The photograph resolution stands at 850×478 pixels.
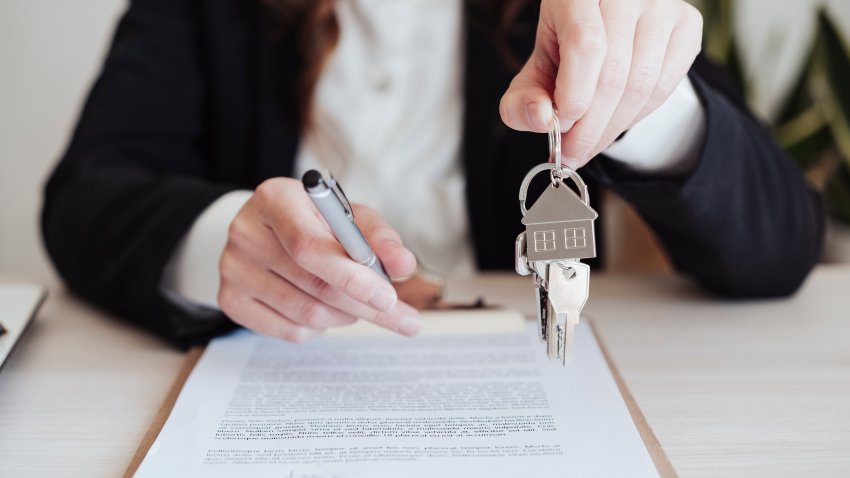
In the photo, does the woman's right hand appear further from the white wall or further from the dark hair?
the white wall

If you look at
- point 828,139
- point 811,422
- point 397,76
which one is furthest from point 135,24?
point 828,139

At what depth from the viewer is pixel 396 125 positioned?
0.95 meters

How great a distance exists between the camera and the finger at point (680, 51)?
42cm

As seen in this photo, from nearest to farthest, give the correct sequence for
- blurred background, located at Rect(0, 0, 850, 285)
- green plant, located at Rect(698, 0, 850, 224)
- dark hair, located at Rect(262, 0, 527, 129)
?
dark hair, located at Rect(262, 0, 527, 129) → green plant, located at Rect(698, 0, 850, 224) → blurred background, located at Rect(0, 0, 850, 285)

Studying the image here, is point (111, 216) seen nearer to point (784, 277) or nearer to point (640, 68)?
point (640, 68)

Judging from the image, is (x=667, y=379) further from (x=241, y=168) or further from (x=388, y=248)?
(x=241, y=168)

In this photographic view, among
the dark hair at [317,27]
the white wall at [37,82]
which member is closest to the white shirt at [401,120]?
the dark hair at [317,27]

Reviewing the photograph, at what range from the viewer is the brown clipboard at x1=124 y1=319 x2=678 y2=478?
0.39 m

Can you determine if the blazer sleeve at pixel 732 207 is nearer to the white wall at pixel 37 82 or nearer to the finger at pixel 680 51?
the finger at pixel 680 51

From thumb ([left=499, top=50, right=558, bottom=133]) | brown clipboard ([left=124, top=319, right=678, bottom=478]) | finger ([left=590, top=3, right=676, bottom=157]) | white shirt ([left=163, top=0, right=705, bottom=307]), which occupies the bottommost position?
brown clipboard ([left=124, top=319, right=678, bottom=478])

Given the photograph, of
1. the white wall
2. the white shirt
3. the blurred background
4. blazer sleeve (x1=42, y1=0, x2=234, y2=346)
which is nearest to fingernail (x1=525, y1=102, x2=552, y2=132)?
blazer sleeve (x1=42, y1=0, x2=234, y2=346)

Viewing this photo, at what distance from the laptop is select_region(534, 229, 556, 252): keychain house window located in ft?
1.29

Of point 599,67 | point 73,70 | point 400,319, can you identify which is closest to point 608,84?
point 599,67

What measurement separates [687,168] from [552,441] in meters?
0.29
